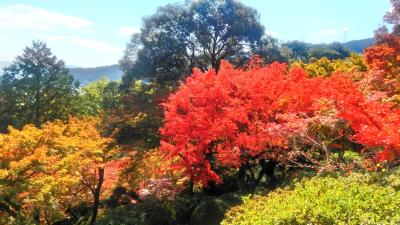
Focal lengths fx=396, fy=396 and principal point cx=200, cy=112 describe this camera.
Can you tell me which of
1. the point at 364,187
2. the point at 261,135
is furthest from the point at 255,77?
the point at 364,187

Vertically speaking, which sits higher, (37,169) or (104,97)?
(37,169)

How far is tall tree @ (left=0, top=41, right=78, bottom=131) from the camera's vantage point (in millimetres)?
33625

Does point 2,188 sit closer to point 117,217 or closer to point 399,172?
point 117,217

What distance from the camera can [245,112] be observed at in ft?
53.6

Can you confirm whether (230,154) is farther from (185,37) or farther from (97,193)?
(185,37)

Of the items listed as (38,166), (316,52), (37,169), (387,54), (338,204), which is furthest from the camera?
(316,52)

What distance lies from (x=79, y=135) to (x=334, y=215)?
14.5 metres

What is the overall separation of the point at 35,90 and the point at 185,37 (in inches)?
546

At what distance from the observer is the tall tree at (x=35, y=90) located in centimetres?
3362

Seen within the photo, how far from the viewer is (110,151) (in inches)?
805

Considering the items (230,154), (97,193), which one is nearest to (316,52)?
(97,193)

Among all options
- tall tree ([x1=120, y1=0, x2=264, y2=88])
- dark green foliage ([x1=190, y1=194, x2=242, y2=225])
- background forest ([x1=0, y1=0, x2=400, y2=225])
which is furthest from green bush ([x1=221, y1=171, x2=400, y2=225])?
tall tree ([x1=120, y1=0, x2=264, y2=88])

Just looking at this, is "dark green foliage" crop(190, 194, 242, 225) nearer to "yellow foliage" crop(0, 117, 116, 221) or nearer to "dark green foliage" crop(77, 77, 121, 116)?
"yellow foliage" crop(0, 117, 116, 221)

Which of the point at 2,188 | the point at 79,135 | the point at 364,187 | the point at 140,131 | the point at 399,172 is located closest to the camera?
the point at 364,187
